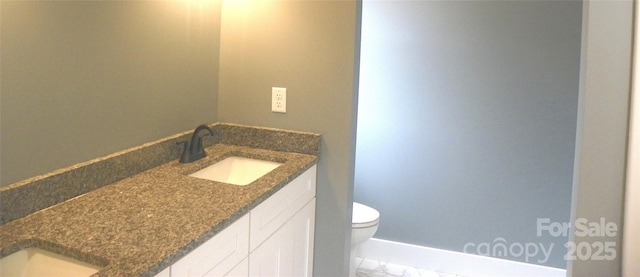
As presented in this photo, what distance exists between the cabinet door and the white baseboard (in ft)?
4.01

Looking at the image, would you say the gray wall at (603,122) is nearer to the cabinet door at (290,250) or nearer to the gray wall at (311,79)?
the gray wall at (311,79)

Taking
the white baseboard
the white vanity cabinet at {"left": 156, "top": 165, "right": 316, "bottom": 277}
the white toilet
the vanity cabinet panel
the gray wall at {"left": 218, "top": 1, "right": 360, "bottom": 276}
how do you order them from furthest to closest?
the white baseboard < the white toilet < the gray wall at {"left": 218, "top": 1, "right": 360, "bottom": 276} < the vanity cabinet panel < the white vanity cabinet at {"left": 156, "top": 165, "right": 316, "bottom": 277}

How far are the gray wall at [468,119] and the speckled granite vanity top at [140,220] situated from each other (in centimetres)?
147

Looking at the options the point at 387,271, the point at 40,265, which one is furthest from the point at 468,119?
the point at 40,265

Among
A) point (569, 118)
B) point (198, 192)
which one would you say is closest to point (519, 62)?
point (569, 118)

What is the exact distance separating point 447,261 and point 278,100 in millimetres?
1692

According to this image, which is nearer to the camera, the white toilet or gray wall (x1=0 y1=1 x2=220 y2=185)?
gray wall (x1=0 y1=1 x2=220 y2=185)

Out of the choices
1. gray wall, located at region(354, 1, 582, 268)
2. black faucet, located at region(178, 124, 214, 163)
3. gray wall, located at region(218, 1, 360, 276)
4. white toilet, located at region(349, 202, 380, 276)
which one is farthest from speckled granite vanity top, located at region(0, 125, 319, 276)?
gray wall, located at region(354, 1, 582, 268)

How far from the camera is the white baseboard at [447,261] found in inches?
116

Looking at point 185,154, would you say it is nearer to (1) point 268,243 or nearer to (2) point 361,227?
(1) point 268,243

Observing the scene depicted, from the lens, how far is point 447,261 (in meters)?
3.09

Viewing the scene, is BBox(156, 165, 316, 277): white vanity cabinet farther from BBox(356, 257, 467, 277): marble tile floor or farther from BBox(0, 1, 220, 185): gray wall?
BBox(356, 257, 467, 277): marble tile floor

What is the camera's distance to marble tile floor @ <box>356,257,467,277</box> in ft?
9.87

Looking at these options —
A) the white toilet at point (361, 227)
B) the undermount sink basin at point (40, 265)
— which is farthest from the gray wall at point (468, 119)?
the undermount sink basin at point (40, 265)
